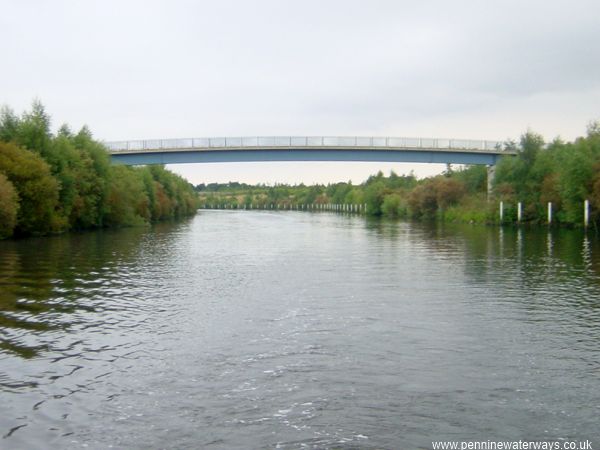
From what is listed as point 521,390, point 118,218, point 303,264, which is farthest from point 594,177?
point 521,390

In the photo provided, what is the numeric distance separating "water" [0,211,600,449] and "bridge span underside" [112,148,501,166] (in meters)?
63.7

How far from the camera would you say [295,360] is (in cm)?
1392

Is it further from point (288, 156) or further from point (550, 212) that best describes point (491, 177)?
point (288, 156)

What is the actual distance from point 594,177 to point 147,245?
154 ft

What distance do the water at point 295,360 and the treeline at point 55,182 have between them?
2975 cm

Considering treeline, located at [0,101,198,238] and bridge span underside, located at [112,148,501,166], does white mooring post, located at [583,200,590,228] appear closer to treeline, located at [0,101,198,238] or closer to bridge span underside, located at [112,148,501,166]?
bridge span underside, located at [112,148,501,166]

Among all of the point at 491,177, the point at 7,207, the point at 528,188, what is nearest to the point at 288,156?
the point at 491,177

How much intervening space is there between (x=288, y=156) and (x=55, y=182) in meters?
40.0

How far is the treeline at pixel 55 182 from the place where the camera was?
55312mm

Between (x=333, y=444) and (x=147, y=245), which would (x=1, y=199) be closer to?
(x=147, y=245)

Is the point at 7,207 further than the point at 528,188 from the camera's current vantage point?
No

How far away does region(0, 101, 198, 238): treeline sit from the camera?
55.3 m

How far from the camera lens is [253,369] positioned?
13180 millimetres

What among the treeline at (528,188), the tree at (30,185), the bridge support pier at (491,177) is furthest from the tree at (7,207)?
the bridge support pier at (491,177)
